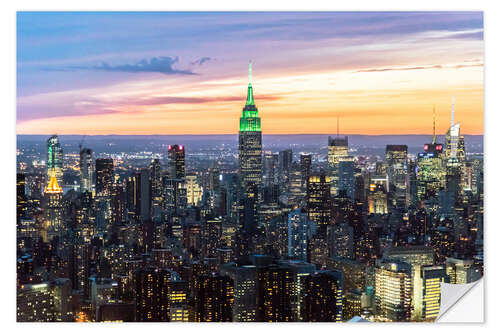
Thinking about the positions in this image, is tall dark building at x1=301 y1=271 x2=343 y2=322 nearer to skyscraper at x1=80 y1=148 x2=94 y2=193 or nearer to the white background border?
the white background border

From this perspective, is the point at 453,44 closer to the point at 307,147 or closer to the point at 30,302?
the point at 307,147

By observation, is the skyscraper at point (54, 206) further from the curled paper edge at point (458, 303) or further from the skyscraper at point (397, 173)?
the curled paper edge at point (458, 303)

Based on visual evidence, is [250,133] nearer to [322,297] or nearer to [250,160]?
[250,160]

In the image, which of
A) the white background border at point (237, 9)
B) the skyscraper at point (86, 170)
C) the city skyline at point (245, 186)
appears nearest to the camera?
the white background border at point (237, 9)

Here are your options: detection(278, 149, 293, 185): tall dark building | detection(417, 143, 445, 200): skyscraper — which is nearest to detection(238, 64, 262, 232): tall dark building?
detection(278, 149, 293, 185): tall dark building

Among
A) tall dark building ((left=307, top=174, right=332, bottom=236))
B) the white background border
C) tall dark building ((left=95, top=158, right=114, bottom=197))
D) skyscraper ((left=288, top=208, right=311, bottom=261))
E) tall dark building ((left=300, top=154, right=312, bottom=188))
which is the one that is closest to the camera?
the white background border

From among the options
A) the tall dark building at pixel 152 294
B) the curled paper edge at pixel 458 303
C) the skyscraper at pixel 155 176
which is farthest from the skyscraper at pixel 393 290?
A: the skyscraper at pixel 155 176
